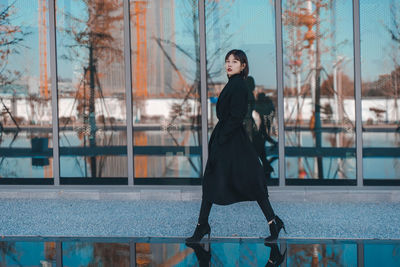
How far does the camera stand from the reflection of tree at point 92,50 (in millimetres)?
8984

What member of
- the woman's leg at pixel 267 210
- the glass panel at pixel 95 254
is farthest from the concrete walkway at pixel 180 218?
the glass panel at pixel 95 254

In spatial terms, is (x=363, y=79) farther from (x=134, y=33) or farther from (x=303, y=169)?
(x=134, y=33)

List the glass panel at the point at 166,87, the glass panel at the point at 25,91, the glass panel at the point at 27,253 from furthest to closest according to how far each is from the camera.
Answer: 1. the glass panel at the point at 25,91
2. the glass panel at the point at 166,87
3. the glass panel at the point at 27,253

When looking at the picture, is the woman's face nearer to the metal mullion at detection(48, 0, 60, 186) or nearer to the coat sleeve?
the coat sleeve

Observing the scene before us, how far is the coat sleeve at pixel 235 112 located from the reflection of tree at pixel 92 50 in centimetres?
364

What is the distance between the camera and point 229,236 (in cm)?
613

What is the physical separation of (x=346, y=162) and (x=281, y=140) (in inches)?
39.9

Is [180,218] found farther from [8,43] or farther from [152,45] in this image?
[8,43]

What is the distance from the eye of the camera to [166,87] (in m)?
8.88

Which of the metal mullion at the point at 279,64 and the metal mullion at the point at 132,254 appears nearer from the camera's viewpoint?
the metal mullion at the point at 132,254

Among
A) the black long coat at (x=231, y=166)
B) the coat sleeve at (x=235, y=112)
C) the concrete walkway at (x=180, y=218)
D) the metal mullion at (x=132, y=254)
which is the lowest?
the metal mullion at (x=132, y=254)

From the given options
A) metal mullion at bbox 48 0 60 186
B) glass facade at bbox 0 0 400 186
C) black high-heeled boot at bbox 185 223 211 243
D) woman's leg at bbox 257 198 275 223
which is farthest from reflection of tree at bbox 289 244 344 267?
metal mullion at bbox 48 0 60 186

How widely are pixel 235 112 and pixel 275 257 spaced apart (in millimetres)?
1415

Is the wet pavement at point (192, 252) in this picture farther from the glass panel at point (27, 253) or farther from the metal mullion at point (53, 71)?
the metal mullion at point (53, 71)
